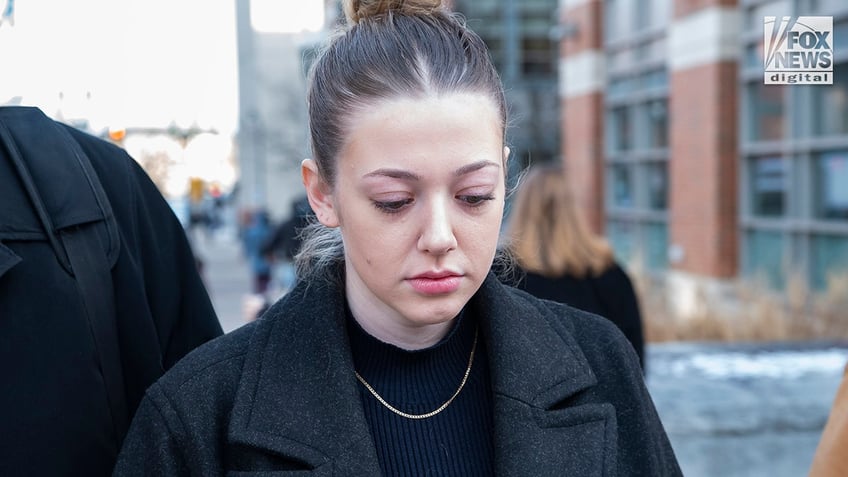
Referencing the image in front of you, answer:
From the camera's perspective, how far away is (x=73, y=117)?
2662mm

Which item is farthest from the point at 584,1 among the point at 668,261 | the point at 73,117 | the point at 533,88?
the point at 73,117

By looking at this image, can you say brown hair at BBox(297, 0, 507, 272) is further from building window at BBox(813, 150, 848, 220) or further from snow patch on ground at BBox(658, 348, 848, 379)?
building window at BBox(813, 150, 848, 220)

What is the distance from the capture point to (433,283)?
1.82 metres

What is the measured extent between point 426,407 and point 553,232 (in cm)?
297

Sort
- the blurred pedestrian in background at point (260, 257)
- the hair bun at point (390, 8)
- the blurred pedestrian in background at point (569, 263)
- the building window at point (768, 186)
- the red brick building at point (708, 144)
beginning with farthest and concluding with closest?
the blurred pedestrian in background at point (260, 257) < the building window at point (768, 186) < the red brick building at point (708, 144) < the blurred pedestrian in background at point (569, 263) < the hair bun at point (390, 8)

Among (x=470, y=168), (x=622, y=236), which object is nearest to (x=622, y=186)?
(x=622, y=236)

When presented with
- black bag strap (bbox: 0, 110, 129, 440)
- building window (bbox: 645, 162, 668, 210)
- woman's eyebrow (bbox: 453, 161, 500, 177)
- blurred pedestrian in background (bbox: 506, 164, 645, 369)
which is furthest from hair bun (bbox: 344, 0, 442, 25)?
building window (bbox: 645, 162, 668, 210)

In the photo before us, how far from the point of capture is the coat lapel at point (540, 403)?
76.4 inches

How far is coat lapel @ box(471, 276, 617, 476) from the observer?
76.4 inches

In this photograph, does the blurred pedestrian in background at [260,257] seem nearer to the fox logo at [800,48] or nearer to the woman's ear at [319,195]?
the woman's ear at [319,195]

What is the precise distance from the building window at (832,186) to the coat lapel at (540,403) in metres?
8.81

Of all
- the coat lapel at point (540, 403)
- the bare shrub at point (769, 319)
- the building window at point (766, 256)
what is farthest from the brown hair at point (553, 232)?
the building window at point (766, 256)

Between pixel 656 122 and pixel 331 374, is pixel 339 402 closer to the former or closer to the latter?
pixel 331 374

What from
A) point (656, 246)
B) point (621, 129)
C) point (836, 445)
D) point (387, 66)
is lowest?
point (656, 246)
